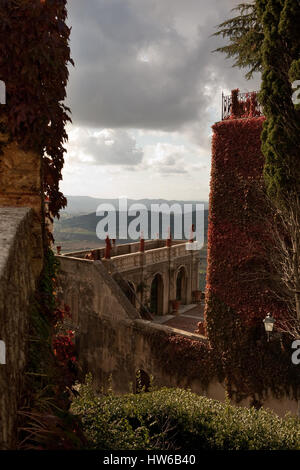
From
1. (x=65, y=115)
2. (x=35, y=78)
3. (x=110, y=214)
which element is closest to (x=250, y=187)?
(x=65, y=115)

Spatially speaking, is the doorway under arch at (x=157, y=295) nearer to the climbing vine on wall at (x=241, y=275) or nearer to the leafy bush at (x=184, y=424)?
the climbing vine on wall at (x=241, y=275)

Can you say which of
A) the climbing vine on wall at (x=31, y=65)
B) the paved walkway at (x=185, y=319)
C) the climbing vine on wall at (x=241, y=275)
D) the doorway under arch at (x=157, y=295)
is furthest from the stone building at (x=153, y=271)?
the climbing vine on wall at (x=31, y=65)

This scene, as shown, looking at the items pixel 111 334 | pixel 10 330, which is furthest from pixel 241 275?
pixel 10 330

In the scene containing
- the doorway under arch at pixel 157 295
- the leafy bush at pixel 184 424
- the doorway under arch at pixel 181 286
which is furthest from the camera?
the doorway under arch at pixel 181 286

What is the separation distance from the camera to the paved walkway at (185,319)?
21.1 meters

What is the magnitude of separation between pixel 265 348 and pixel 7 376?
453 inches

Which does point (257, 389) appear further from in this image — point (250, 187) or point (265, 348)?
point (250, 187)

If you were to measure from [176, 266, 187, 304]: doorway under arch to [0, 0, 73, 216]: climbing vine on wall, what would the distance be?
77.7ft

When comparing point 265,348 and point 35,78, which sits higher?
point 35,78

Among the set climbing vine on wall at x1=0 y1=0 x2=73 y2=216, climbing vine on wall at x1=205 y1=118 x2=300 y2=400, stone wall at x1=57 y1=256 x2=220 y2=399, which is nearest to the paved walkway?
stone wall at x1=57 y1=256 x2=220 y2=399

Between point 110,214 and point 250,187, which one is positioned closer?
point 250,187

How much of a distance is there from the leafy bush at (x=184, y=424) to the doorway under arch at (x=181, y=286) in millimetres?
19376
